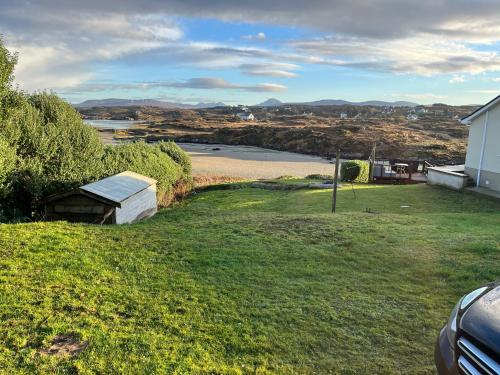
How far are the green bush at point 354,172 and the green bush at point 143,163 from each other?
12.5m

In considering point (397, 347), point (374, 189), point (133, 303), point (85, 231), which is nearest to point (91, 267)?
point (133, 303)

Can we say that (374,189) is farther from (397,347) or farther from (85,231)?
(397,347)

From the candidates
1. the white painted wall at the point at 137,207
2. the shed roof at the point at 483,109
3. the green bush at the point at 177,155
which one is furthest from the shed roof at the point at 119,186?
the shed roof at the point at 483,109

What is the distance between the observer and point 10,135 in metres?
12.8

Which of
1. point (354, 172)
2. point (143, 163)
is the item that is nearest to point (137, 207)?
point (143, 163)

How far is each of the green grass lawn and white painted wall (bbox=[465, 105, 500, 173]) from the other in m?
9.94

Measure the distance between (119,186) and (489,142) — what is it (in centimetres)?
1680

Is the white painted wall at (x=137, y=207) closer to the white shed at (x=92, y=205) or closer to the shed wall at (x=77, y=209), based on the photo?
the white shed at (x=92, y=205)

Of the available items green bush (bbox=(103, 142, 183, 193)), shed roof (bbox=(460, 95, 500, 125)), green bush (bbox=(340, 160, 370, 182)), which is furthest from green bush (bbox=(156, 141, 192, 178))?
shed roof (bbox=(460, 95, 500, 125))

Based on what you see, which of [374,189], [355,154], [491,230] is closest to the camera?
[491,230]

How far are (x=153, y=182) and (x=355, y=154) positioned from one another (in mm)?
56538

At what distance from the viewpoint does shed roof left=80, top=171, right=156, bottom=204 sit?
1233 centimetres

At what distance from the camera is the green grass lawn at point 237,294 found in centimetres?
427

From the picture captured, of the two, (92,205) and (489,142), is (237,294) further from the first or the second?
(489,142)
